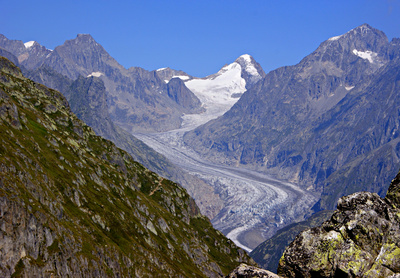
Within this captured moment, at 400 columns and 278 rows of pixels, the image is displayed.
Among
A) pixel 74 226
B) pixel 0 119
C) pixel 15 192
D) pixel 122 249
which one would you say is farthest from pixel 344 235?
pixel 0 119

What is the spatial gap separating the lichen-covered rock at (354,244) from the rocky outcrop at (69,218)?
73.3 meters

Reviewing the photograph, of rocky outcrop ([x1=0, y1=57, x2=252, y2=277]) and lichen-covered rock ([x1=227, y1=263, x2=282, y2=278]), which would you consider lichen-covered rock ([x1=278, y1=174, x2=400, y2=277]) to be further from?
rocky outcrop ([x1=0, y1=57, x2=252, y2=277])

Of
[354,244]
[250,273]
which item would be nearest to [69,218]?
[250,273]

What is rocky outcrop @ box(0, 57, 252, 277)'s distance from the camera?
9138 cm

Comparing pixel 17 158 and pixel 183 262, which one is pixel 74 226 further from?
pixel 183 262

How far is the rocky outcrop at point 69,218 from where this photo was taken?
3597 inches

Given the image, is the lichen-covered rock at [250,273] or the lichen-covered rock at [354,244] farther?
the lichen-covered rock at [354,244]

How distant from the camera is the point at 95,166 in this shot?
177500 millimetres

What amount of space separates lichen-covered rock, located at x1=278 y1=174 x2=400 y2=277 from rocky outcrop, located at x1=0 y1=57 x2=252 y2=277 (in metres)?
73.3

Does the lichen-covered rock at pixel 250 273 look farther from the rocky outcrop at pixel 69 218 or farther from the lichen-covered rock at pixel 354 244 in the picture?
the rocky outcrop at pixel 69 218

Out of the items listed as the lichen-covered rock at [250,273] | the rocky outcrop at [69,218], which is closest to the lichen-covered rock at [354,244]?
the lichen-covered rock at [250,273]

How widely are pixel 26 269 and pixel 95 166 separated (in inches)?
3695

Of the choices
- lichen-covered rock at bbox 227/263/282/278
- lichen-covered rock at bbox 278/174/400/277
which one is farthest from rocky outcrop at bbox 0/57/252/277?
lichen-covered rock at bbox 278/174/400/277

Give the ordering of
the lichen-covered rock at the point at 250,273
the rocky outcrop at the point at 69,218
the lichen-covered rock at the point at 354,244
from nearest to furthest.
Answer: the lichen-covered rock at the point at 250,273 < the lichen-covered rock at the point at 354,244 < the rocky outcrop at the point at 69,218
